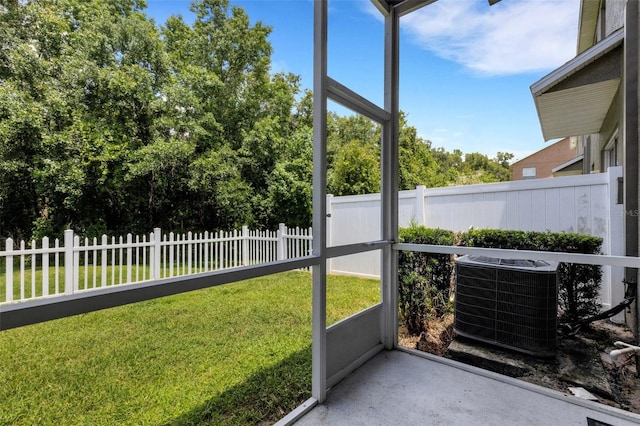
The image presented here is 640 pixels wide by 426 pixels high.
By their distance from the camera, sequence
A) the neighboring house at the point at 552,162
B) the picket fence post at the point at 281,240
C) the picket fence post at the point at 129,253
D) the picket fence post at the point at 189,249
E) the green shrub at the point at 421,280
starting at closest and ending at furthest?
1. the picket fence post at the point at 129,253
2. the picket fence post at the point at 189,249
3. the neighboring house at the point at 552,162
4. the picket fence post at the point at 281,240
5. the green shrub at the point at 421,280

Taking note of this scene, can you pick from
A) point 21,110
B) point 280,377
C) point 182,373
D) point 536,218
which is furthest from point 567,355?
point 21,110

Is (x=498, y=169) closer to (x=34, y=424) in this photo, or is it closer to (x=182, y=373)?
(x=182, y=373)

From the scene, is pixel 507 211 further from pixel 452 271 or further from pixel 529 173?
pixel 452 271

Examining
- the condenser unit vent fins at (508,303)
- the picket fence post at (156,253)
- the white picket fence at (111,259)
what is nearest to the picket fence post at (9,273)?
the white picket fence at (111,259)

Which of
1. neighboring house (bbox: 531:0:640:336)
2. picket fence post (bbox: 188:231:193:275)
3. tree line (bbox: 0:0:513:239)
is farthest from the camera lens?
neighboring house (bbox: 531:0:640:336)

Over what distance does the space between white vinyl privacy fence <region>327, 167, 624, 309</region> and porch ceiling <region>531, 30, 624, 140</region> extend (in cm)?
46

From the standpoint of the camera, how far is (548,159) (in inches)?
91.2

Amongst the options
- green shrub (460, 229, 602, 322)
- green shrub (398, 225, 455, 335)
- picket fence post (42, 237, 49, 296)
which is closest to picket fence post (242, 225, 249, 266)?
picket fence post (42, 237, 49, 296)

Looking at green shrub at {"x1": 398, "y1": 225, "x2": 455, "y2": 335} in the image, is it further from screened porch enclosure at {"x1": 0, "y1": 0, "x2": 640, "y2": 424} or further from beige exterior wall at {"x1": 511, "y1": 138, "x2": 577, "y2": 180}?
beige exterior wall at {"x1": 511, "y1": 138, "x2": 577, "y2": 180}

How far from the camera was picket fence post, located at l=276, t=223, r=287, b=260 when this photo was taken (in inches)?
103

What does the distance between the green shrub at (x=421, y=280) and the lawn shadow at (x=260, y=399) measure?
112cm

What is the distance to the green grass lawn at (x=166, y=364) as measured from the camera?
1.76m

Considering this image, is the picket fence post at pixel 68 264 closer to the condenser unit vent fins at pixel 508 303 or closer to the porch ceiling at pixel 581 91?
the condenser unit vent fins at pixel 508 303

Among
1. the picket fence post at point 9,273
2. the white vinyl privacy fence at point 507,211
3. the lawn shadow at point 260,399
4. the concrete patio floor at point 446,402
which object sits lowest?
the concrete patio floor at point 446,402
